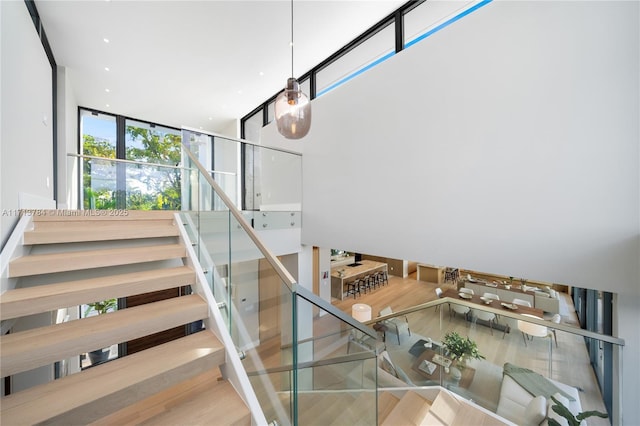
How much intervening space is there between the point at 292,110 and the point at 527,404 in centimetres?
478

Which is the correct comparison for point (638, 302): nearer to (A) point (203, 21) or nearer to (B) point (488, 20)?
(B) point (488, 20)

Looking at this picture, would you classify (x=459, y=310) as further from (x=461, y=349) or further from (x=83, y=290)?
(x=83, y=290)

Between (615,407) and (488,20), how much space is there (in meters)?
4.06

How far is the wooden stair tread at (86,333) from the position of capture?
4.08 feet

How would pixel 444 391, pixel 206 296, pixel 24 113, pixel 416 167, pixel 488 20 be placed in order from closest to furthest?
pixel 206 296 < pixel 24 113 < pixel 488 20 < pixel 416 167 < pixel 444 391

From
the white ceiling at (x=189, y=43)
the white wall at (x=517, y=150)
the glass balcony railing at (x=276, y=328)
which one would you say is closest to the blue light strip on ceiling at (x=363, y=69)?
the white ceiling at (x=189, y=43)

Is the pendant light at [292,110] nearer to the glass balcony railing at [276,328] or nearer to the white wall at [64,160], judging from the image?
the glass balcony railing at [276,328]

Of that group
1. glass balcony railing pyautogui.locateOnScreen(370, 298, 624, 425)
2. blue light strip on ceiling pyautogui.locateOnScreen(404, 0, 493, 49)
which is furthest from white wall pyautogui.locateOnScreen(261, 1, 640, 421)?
glass balcony railing pyautogui.locateOnScreen(370, 298, 624, 425)

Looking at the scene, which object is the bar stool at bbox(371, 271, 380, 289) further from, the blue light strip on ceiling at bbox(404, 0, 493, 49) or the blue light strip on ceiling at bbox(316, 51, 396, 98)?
the blue light strip on ceiling at bbox(404, 0, 493, 49)

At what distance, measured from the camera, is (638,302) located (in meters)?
2.01

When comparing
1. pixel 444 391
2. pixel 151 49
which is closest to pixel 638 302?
pixel 444 391

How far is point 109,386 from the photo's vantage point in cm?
124

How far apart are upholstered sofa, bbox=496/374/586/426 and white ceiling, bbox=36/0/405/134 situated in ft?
19.5

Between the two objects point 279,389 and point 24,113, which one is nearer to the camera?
point 279,389
